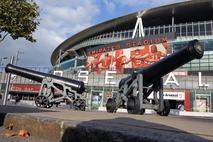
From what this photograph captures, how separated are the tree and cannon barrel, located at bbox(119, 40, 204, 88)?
548cm

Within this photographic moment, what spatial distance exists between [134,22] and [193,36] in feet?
42.9

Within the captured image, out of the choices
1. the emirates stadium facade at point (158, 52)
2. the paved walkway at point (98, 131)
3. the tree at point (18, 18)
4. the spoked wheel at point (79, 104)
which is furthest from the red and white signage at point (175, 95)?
the paved walkway at point (98, 131)

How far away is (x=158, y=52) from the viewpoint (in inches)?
1988

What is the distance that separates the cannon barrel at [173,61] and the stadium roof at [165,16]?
40074mm

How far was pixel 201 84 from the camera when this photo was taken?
41.7 meters

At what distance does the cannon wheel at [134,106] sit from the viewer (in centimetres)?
1325

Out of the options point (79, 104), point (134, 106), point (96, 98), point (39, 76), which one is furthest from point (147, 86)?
point (96, 98)

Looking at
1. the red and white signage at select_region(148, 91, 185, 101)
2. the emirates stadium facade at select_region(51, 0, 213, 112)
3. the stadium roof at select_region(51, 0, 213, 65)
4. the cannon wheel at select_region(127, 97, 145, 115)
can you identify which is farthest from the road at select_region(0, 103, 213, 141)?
the stadium roof at select_region(51, 0, 213, 65)

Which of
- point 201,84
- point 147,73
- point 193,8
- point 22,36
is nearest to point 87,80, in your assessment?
point 201,84

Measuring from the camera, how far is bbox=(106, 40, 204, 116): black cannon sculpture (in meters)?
12.1

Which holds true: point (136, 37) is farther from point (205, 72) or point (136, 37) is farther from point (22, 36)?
point (22, 36)

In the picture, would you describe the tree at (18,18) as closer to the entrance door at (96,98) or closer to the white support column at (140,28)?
the entrance door at (96,98)

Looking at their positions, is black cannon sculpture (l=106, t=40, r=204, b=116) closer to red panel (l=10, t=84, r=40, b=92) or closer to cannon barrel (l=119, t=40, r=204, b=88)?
cannon barrel (l=119, t=40, r=204, b=88)

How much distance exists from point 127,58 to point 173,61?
137ft
